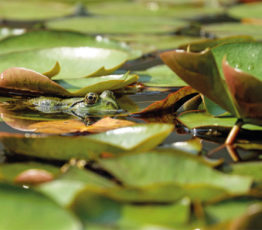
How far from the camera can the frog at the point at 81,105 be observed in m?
2.37

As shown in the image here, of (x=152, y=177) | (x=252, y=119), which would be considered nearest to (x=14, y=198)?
(x=152, y=177)

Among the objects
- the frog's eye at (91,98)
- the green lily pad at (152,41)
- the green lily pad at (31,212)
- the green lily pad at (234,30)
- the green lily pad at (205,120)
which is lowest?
the green lily pad at (234,30)

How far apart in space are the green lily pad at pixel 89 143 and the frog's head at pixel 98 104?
0.70 meters

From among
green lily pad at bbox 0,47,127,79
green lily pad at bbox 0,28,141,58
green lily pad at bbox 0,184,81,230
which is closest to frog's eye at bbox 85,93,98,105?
green lily pad at bbox 0,47,127,79

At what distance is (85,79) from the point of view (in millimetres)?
2641

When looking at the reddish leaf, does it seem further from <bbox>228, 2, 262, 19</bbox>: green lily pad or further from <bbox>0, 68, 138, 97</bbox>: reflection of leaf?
<bbox>228, 2, 262, 19</bbox>: green lily pad

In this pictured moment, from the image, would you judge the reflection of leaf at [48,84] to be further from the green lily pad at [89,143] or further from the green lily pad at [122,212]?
the green lily pad at [122,212]

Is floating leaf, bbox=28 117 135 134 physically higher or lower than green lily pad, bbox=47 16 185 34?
lower

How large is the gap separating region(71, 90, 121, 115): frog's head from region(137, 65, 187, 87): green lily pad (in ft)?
1.75

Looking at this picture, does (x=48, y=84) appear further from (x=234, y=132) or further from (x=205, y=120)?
(x=234, y=132)

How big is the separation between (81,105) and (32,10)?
4.53m

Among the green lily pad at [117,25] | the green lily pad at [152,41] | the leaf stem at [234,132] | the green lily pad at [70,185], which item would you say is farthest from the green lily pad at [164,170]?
the green lily pad at [117,25]

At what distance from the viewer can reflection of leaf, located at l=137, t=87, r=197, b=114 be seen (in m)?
2.25

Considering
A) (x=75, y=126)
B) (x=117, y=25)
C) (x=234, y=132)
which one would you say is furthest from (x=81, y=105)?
(x=117, y=25)
